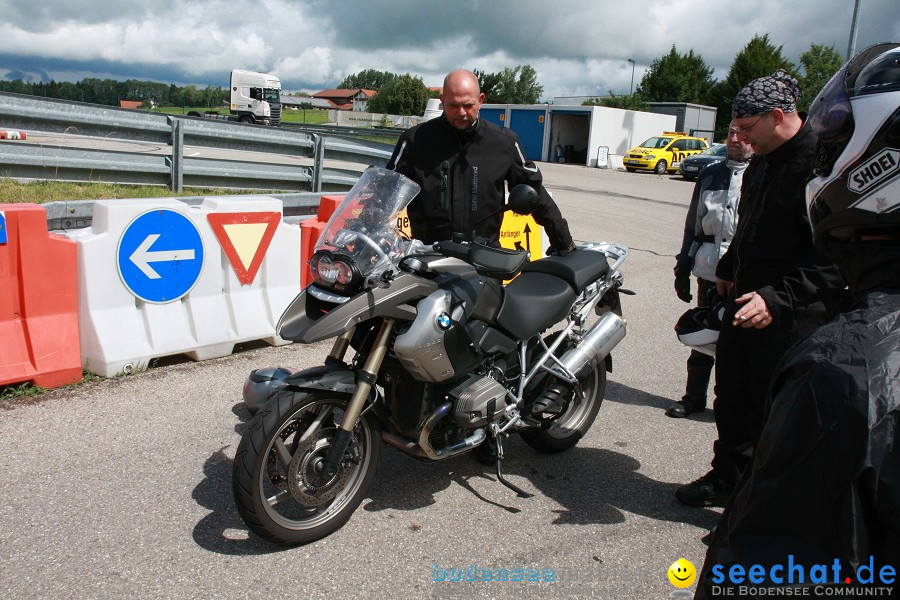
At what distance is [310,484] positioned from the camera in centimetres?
316

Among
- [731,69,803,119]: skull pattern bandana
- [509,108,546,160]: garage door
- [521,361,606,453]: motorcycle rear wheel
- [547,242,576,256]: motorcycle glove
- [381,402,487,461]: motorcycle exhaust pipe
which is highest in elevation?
[509,108,546,160]: garage door

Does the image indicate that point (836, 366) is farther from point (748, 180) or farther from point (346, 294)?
point (748, 180)

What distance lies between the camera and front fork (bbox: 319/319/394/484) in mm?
3098

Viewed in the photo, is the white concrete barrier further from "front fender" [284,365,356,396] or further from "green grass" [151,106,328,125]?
"green grass" [151,106,328,125]

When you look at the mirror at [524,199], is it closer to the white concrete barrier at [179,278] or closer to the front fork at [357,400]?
the front fork at [357,400]

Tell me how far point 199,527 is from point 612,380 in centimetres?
342

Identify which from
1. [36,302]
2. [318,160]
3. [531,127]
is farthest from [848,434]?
[531,127]

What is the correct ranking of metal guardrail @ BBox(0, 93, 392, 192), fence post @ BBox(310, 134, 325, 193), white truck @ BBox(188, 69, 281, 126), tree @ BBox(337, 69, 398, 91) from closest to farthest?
metal guardrail @ BBox(0, 93, 392, 192) → fence post @ BBox(310, 134, 325, 193) → white truck @ BBox(188, 69, 281, 126) → tree @ BBox(337, 69, 398, 91)

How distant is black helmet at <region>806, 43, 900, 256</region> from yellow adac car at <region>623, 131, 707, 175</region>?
32636mm

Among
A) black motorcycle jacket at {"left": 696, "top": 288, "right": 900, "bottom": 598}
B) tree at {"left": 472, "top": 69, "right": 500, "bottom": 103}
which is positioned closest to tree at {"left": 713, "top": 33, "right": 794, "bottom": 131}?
tree at {"left": 472, "top": 69, "right": 500, "bottom": 103}

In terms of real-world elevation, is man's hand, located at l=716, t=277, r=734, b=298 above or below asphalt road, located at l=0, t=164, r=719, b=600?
above

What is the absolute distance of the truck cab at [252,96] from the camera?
4500 centimetres

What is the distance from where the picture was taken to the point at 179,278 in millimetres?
5160

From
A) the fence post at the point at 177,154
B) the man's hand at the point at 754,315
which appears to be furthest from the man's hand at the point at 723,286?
the fence post at the point at 177,154
